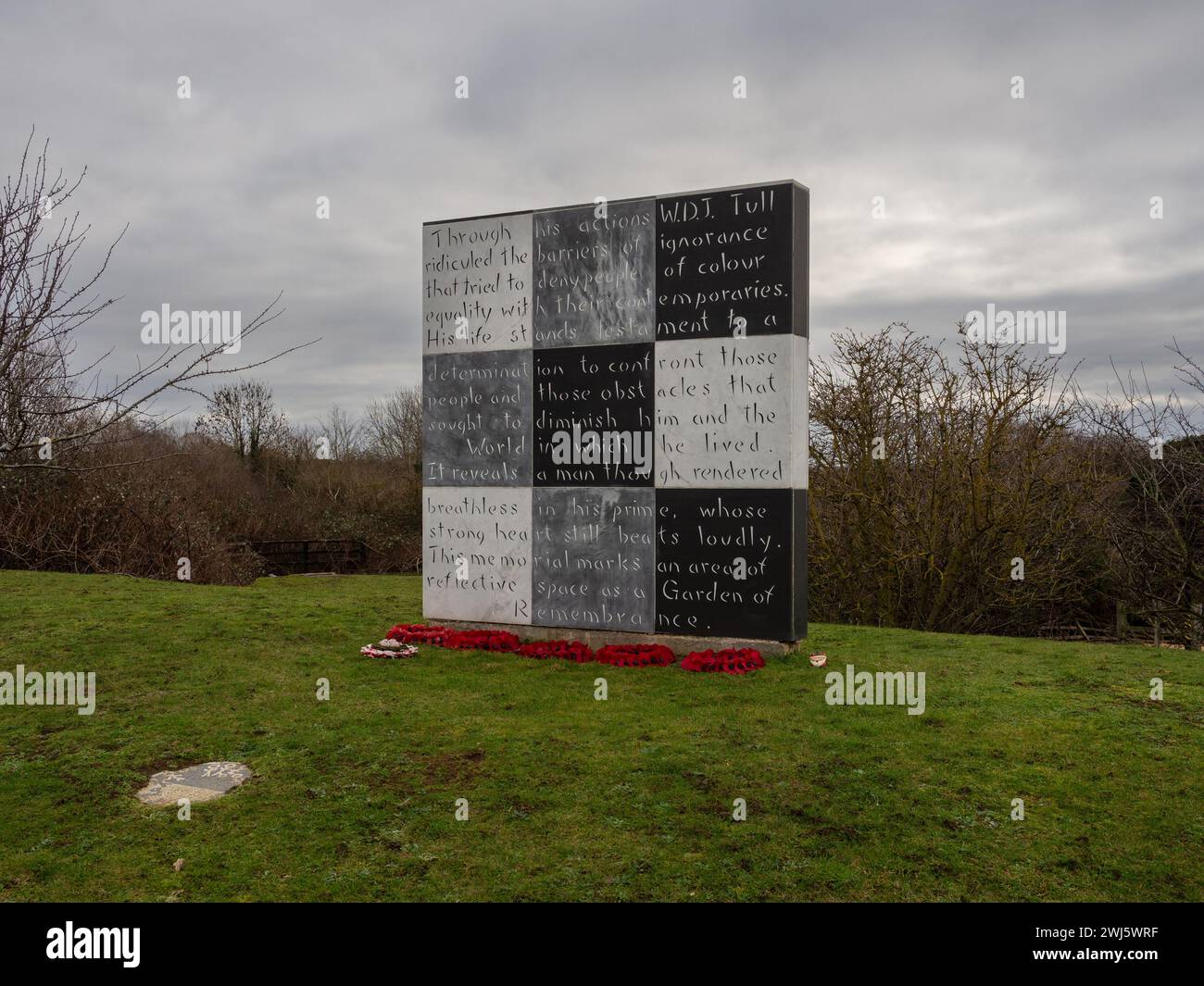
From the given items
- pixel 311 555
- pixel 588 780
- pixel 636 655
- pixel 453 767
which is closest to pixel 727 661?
pixel 636 655

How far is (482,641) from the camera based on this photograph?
9.63 metres

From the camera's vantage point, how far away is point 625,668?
28.8 ft

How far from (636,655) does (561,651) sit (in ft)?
2.73

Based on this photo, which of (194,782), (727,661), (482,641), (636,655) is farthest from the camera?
Result: (482,641)

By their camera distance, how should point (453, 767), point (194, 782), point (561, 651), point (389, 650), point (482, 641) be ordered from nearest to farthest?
point (194, 782)
point (453, 767)
point (389, 650)
point (561, 651)
point (482, 641)

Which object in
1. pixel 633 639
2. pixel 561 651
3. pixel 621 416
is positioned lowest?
pixel 561 651

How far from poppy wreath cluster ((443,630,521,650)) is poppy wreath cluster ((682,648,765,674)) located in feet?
6.54

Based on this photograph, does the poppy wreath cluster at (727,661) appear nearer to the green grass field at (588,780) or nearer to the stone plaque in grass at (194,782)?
the green grass field at (588,780)

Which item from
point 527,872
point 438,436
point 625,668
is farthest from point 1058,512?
point 527,872

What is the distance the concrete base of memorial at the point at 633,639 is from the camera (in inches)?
348

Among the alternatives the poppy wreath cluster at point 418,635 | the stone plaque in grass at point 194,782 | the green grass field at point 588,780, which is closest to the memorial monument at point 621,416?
the poppy wreath cluster at point 418,635

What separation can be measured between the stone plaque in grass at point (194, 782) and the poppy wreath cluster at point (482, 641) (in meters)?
3.86

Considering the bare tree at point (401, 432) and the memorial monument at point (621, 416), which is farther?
the bare tree at point (401, 432)

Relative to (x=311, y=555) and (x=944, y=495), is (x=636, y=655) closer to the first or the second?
(x=944, y=495)
